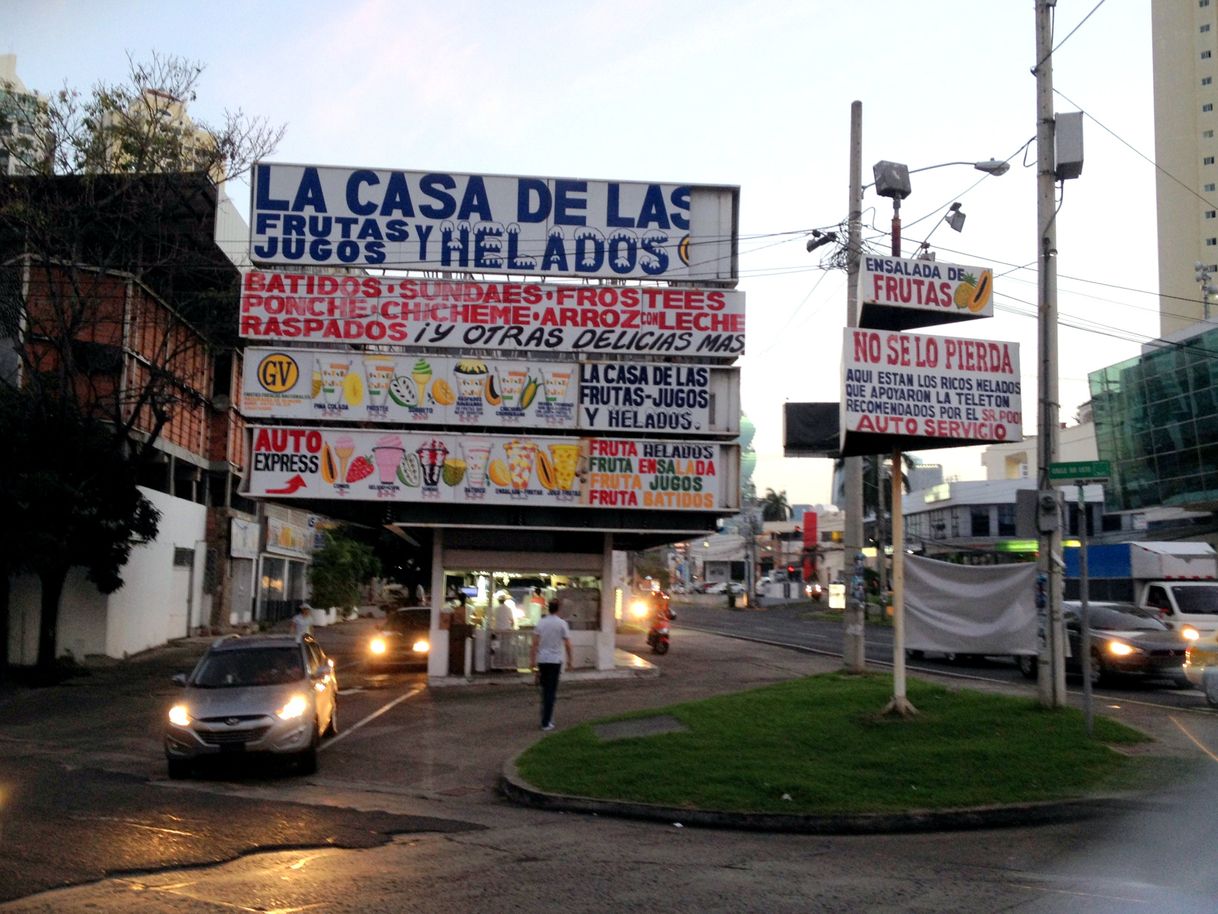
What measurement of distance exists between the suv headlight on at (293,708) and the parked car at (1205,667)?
498 inches

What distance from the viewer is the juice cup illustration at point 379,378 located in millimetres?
22375

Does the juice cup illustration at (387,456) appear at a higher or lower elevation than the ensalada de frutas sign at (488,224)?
lower

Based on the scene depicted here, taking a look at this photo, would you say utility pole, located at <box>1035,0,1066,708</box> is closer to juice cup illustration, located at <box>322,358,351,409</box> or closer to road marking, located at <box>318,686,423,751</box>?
road marking, located at <box>318,686,423,751</box>

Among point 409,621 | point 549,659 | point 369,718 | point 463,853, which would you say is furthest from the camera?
point 409,621

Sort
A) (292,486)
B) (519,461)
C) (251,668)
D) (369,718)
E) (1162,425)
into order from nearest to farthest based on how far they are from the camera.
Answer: (251,668), (369,718), (292,486), (519,461), (1162,425)

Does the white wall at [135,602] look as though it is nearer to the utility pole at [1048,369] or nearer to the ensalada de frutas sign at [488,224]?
the ensalada de frutas sign at [488,224]

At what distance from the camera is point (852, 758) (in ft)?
39.9

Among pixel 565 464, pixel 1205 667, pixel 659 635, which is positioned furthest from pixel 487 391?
pixel 1205 667

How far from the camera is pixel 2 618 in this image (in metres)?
23.9

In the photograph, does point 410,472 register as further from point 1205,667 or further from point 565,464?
point 1205,667

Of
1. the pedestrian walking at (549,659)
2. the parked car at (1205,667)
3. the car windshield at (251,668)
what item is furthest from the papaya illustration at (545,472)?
the parked car at (1205,667)

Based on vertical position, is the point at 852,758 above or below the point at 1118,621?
below

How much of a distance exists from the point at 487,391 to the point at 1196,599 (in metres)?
15.5

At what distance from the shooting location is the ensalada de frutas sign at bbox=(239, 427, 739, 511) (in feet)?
72.7
